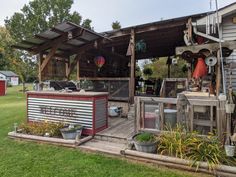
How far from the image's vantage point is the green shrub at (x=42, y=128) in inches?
221

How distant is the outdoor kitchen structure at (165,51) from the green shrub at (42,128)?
902 mm

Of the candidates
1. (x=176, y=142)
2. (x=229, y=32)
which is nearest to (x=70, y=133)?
(x=176, y=142)

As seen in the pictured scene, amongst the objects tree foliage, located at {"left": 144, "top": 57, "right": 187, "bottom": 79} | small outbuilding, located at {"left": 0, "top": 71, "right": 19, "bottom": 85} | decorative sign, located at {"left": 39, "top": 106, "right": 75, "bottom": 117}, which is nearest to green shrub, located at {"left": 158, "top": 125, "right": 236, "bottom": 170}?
decorative sign, located at {"left": 39, "top": 106, "right": 75, "bottom": 117}

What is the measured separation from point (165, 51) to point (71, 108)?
8.01m

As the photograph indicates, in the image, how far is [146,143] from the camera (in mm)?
4215

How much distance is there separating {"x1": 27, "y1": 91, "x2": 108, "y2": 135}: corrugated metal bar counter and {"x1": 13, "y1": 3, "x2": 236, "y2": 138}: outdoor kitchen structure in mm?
387

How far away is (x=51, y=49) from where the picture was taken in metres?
6.99

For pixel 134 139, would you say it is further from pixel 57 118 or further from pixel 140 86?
pixel 140 86

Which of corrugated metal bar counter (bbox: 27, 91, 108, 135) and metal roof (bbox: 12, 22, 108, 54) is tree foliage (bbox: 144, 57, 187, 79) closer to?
metal roof (bbox: 12, 22, 108, 54)

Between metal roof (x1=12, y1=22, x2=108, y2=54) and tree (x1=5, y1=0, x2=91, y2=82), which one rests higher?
tree (x1=5, y1=0, x2=91, y2=82)

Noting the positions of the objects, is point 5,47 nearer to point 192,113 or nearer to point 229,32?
point 229,32

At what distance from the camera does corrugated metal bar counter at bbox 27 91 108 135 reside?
561 cm

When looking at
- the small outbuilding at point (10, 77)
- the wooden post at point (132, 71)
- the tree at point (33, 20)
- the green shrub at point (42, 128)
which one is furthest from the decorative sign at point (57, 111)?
the small outbuilding at point (10, 77)

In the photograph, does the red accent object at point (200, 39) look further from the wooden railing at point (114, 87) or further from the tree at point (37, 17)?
the tree at point (37, 17)
